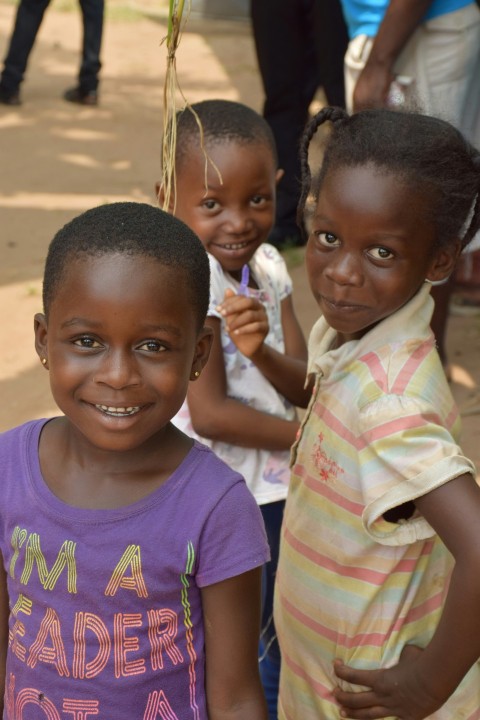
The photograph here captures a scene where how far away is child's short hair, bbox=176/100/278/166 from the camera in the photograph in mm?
2475

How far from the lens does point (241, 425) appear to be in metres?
2.41

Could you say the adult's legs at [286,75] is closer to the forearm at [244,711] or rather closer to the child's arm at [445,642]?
the child's arm at [445,642]

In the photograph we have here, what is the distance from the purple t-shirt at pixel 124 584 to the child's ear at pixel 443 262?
57 centimetres

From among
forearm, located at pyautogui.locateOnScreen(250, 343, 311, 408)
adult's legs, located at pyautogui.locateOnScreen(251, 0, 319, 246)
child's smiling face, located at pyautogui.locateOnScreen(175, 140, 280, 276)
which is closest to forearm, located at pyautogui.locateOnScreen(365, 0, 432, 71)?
child's smiling face, located at pyautogui.locateOnScreen(175, 140, 280, 276)

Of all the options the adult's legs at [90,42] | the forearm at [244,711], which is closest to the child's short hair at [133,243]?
the forearm at [244,711]

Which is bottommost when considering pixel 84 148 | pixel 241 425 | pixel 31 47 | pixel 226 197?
pixel 84 148

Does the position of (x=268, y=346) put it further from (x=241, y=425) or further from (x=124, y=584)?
(x=124, y=584)

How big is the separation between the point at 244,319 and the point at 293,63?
11.5 ft

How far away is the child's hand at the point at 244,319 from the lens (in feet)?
7.36

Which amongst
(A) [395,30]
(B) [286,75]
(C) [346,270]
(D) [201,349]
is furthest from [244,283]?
(B) [286,75]

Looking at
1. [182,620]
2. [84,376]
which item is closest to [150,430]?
[84,376]

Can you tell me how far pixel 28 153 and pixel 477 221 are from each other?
19.4 ft

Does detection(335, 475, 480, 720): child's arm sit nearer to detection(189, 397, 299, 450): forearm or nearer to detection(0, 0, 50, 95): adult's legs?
detection(189, 397, 299, 450): forearm

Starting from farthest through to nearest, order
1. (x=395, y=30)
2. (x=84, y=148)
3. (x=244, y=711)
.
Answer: (x=84, y=148), (x=395, y=30), (x=244, y=711)
